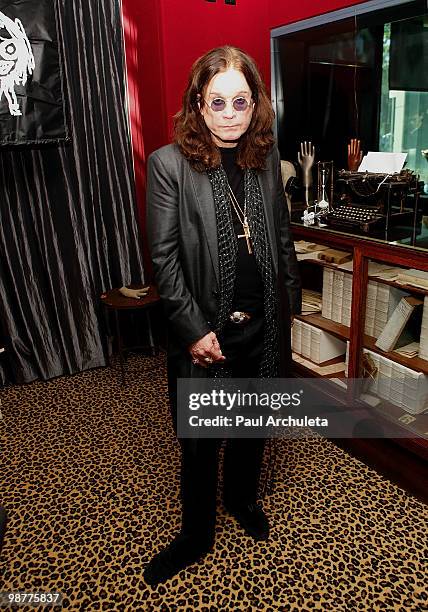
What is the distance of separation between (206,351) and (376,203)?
1396 mm

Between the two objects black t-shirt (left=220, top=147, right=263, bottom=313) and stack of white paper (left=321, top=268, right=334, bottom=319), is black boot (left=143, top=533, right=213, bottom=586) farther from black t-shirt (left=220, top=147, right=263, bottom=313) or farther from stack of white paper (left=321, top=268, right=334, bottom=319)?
stack of white paper (left=321, top=268, right=334, bottom=319)

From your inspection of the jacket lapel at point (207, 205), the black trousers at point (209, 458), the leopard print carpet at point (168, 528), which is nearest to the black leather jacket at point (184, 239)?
the jacket lapel at point (207, 205)

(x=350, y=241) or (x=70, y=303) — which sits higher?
(x=350, y=241)

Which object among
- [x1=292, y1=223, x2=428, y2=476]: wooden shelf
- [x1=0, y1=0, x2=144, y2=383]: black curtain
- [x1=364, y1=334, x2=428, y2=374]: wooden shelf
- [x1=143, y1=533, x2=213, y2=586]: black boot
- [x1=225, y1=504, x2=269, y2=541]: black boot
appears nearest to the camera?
[x1=143, y1=533, x2=213, y2=586]: black boot

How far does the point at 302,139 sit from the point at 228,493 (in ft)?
7.32

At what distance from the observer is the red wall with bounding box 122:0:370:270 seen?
2939 mm

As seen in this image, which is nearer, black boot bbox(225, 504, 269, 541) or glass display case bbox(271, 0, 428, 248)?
black boot bbox(225, 504, 269, 541)

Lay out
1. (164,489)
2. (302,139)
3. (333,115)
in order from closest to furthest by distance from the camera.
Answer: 1. (164,489)
2. (333,115)
3. (302,139)

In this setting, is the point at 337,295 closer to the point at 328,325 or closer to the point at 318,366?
the point at 328,325

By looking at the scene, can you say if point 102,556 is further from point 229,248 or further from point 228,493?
point 229,248

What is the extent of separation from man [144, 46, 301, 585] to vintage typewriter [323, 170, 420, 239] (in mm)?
808

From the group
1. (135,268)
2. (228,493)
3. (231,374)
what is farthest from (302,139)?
(228,493)

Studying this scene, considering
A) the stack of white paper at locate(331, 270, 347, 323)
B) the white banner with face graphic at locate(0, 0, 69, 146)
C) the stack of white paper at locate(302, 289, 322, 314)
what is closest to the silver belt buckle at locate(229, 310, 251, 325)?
the stack of white paper at locate(331, 270, 347, 323)

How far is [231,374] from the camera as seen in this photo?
1.82 metres
